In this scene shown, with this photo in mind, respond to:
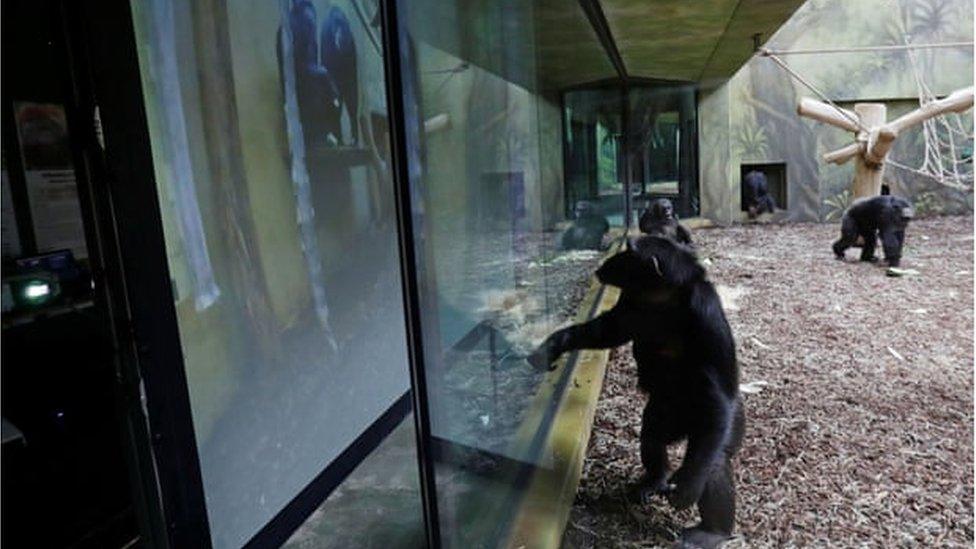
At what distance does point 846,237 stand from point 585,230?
113 inches

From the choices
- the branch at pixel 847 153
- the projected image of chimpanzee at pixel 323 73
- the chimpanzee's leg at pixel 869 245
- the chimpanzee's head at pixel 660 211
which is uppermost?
the projected image of chimpanzee at pixel 323 73

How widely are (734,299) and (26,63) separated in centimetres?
390

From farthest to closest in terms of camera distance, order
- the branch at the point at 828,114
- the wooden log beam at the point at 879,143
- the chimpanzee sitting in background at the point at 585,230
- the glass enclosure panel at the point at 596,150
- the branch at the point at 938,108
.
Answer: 1. the branch at the point at 828,114
2. the wooden log beam at the point at 879,143
3. the branch at the point at 938,108
4. the glass enclosure panel at the point at 596,150
5. the chimpanzee sitting in background at the point at 585,230

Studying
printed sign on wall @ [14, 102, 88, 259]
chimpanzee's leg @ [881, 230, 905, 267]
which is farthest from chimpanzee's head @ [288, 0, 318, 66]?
chimpanzee's leg @ [881, 230, 905, 267]

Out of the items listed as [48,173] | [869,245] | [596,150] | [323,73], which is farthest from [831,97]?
[48,173]

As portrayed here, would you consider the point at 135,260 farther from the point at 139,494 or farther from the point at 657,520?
the point at 657,520

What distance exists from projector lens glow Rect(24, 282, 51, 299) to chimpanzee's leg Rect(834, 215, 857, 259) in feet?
17.8

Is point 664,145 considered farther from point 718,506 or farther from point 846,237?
point 718,506

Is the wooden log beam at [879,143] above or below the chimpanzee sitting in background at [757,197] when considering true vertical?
above

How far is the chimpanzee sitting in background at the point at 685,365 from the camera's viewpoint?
1400mm

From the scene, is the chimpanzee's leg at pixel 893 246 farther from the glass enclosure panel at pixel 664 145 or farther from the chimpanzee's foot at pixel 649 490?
the chimpanzee's foot at pixel 649 490

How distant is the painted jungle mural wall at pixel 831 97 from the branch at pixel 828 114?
2036 mm

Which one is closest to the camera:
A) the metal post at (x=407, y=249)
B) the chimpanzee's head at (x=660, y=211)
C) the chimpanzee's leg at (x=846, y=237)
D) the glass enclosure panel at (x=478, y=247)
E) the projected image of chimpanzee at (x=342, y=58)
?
the metal post at (x=407, y=249)

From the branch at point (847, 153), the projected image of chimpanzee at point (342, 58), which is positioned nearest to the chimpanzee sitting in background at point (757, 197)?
the branch at point (847, 153)
